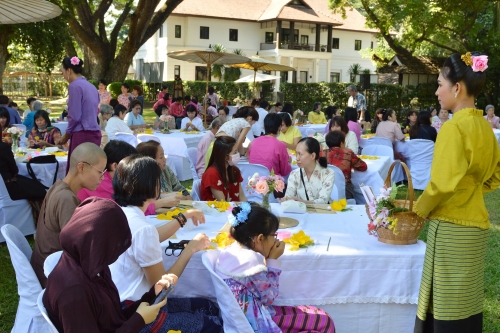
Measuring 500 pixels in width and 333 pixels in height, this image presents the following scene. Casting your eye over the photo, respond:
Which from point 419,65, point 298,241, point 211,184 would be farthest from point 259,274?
point 419,65

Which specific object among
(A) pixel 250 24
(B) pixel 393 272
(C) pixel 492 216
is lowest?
(C) pixel 492 216

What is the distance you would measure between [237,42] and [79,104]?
3835cm

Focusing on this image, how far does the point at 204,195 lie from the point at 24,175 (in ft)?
9.03

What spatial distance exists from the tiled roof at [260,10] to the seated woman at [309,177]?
3752 cm

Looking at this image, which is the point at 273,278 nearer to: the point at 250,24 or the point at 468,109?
the point at 468,109

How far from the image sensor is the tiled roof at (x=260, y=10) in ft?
134

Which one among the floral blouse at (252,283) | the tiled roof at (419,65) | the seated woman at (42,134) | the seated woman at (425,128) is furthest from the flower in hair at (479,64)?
the tiled roof at (419,65)

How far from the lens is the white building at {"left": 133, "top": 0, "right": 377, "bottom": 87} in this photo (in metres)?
40.8

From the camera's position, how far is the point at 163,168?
4.76m

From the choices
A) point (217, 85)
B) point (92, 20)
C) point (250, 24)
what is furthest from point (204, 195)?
point (250, 24)

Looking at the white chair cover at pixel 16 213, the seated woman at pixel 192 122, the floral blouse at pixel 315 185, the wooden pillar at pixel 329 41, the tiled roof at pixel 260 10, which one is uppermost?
the tiled roof at pixel 260 10

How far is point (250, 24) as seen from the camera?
43031 mm

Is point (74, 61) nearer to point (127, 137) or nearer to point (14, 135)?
point (14, 135)

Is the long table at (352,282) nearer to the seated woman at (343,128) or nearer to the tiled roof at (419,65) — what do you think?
the seated woman at (343,128)
